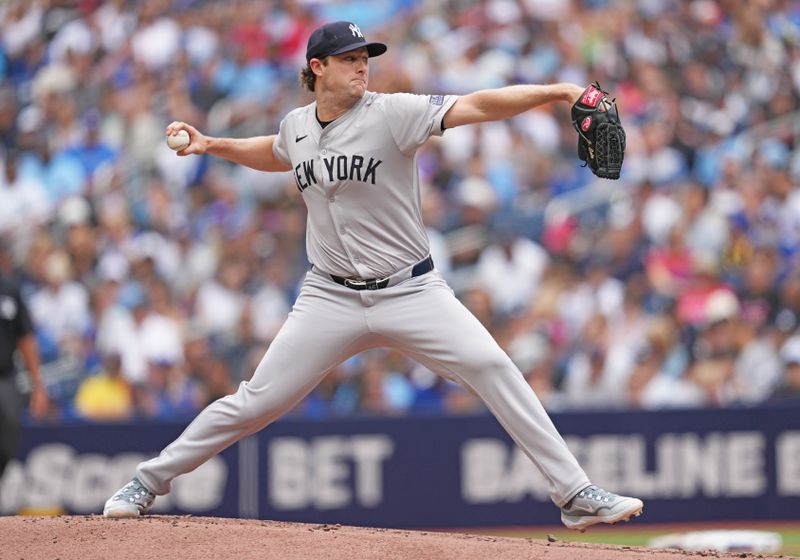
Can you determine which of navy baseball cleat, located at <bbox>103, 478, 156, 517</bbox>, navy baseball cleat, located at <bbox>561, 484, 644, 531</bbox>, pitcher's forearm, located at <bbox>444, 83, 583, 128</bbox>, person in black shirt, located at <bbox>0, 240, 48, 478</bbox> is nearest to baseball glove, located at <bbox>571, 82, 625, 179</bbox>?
pitcher's forearm, located at <bbox>444, 83, 583, 128</bbox>

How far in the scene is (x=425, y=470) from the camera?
10.1 metres

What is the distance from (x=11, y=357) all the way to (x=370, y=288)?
3.57 meters

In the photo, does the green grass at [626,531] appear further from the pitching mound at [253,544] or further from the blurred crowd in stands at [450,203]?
the pitching mound at [253,544]

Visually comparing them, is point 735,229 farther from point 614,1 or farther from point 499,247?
point 614,1

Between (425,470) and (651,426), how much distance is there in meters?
1.76

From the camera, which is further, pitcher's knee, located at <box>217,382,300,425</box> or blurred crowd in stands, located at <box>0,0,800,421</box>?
blurred crowd in stands, located at <box>0,0,800,421</box>

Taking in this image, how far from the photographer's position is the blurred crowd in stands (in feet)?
36.0

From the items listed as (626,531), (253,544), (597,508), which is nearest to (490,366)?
(597,508)

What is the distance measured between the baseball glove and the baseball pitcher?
19.5 inches

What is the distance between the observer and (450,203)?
1212cm

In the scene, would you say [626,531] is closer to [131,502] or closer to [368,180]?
[131,502]

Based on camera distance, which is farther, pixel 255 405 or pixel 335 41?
pixel 255 405

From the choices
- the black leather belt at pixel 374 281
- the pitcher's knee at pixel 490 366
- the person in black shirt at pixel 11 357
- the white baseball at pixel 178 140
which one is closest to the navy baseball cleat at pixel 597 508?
the pitcher's knee at pixel 490 366

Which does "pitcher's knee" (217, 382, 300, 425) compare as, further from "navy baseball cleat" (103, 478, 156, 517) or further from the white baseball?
the white baseball
